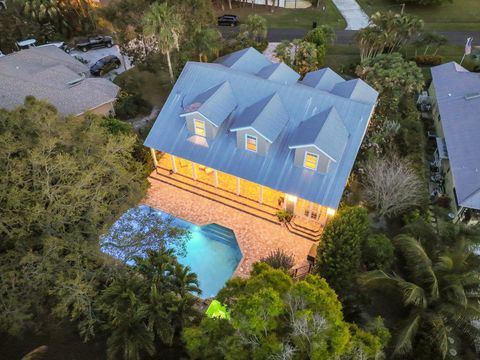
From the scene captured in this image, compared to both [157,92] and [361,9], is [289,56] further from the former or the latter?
[361,9]

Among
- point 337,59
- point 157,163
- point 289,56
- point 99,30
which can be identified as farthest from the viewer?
point 99,30

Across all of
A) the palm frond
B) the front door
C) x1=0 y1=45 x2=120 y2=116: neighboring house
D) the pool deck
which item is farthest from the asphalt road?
the palm frond

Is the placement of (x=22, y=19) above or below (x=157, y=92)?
above

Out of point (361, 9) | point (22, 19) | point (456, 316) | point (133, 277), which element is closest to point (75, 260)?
point (133, 277)

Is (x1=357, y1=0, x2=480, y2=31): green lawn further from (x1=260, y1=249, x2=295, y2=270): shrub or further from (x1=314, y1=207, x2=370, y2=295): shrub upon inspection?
(x1=260, y1=249, x2=295, y2=270): shrub

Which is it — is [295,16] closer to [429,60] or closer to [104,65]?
[429,60]

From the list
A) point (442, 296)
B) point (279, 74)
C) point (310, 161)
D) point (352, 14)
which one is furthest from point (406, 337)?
point (352, 14)

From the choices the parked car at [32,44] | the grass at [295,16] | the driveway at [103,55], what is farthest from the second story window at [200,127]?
the grass at [295,16]
